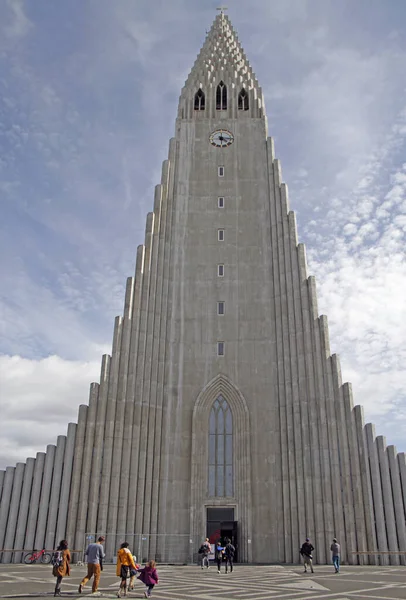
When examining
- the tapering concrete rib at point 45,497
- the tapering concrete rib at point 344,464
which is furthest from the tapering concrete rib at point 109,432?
the tapering concrete rib at point 344,464

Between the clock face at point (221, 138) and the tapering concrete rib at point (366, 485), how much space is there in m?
26.5

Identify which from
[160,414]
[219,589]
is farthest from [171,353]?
[219,589]

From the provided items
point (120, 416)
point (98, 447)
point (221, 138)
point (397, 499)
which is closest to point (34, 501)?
point (98, 447)

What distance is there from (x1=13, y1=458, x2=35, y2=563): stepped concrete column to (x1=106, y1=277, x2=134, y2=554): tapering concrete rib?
5.72 meters

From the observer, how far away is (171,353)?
128ft

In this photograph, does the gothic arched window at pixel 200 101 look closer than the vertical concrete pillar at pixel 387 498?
No

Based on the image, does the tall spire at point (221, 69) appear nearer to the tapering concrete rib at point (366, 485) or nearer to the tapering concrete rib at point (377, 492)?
the tapering concrete rib at point (366, 485)

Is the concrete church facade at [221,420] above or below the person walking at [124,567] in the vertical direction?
above

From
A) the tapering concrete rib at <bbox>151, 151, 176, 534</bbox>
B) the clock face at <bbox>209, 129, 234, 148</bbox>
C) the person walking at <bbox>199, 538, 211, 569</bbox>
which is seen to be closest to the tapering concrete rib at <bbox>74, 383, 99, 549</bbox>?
the tapering concrete rib at <bbox>151, 151, 176, 534</bbox>

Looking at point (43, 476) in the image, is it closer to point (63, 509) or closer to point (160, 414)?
point (63, 509)

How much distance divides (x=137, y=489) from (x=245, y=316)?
15075 mm

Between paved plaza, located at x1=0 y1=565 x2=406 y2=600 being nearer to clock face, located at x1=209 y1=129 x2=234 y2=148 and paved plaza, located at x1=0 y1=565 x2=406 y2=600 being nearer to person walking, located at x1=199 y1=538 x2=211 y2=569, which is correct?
person walking, located at x1=199 y1=538 x2=211 y2=569

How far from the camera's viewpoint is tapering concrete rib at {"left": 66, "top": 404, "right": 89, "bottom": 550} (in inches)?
1294

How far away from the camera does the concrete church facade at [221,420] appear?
1308 inches
